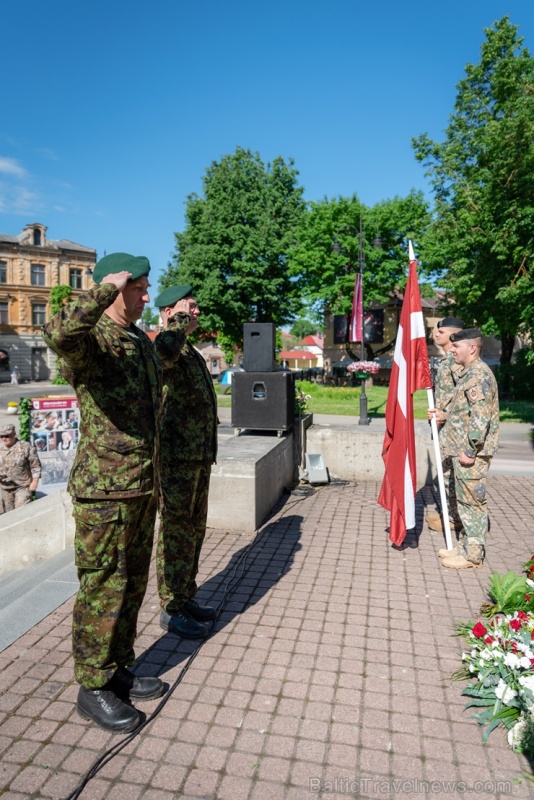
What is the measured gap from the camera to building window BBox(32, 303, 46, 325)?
5078 centimetres

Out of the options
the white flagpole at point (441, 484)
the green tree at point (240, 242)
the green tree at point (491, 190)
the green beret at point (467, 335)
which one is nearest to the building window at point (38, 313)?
the green tree at point (240, 242)

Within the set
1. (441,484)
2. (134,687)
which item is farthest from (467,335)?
(134,687)

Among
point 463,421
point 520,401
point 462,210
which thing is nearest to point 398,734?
point 463,421

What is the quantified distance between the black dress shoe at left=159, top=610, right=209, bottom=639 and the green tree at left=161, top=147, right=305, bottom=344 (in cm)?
2790

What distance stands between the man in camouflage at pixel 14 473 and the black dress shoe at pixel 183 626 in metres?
3.61

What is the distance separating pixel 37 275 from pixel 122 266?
5377 cm

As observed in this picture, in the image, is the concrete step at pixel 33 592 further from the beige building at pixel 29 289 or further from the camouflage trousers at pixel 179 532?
the beige building at pixel 29 289

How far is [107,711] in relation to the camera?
2.71m

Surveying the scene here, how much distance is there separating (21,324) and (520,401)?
1666 inches

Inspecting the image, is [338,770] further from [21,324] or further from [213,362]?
[213,362]

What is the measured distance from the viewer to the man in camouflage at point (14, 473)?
660 centimetres

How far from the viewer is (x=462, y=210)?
19078 millimetres

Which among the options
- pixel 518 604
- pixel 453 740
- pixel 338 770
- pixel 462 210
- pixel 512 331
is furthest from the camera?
pixel 512 331

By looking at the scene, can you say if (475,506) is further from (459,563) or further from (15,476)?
(15,476)
